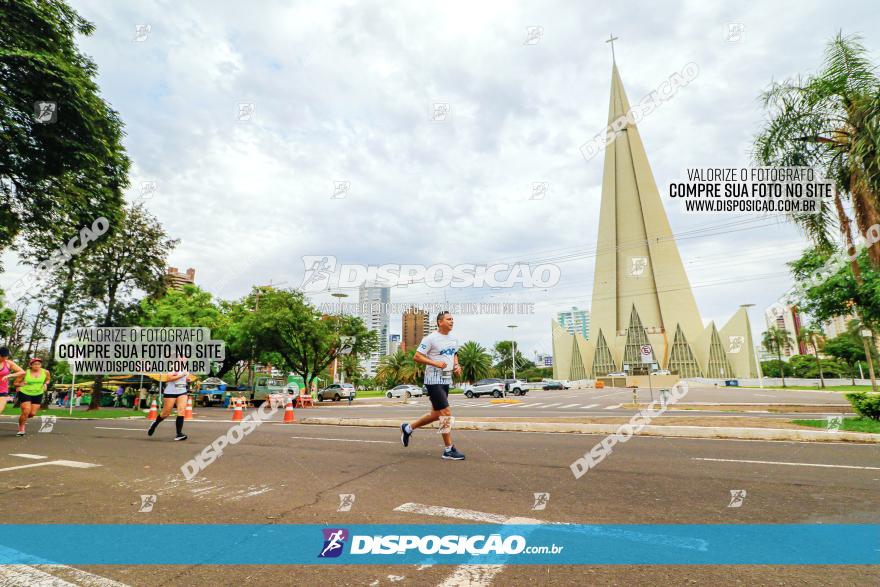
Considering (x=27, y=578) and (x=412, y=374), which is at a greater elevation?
(x=27, y=578)

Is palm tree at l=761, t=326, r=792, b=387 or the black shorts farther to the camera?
palm tree at l=761, t=326, r=792, b=387

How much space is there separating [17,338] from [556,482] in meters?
50.6

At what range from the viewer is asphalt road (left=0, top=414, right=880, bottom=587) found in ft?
8.22

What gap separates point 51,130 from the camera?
11500mm

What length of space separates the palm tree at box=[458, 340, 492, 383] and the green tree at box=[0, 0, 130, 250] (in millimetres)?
55374

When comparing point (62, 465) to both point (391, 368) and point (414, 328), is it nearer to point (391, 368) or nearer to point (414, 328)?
point (391, 368)

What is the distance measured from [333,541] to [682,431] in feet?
27.4

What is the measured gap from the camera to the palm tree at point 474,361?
218 ft

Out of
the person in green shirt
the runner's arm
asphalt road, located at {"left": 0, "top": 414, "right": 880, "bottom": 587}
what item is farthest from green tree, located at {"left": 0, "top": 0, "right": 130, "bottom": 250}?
the runner's arm

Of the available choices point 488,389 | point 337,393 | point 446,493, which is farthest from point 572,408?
point 488,389

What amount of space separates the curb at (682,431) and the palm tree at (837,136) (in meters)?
5.81

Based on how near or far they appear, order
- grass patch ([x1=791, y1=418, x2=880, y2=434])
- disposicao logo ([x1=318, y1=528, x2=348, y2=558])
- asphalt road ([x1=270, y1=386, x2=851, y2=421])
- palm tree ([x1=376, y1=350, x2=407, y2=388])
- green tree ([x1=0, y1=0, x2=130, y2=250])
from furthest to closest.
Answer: palm tree ([x1=376, y1=350, x2=407, y2=388]) → asphalt road ([x1=270, y1=386, x2=851, y2=421]) → green tree ([x1=0, y1=0, x2=130, y2=250]) → grass patch ([x1=791, y1=418, x2=880, y2=434]) → disposicao logo ([x1=318, y1=528, x2=348, y2=558])

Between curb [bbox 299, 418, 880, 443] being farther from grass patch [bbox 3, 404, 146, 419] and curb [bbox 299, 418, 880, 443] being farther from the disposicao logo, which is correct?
grass patch [bbox 3, 404, 146, 419]

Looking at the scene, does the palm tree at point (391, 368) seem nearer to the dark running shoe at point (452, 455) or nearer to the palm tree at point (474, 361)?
the palm tree at point (474, 361)
